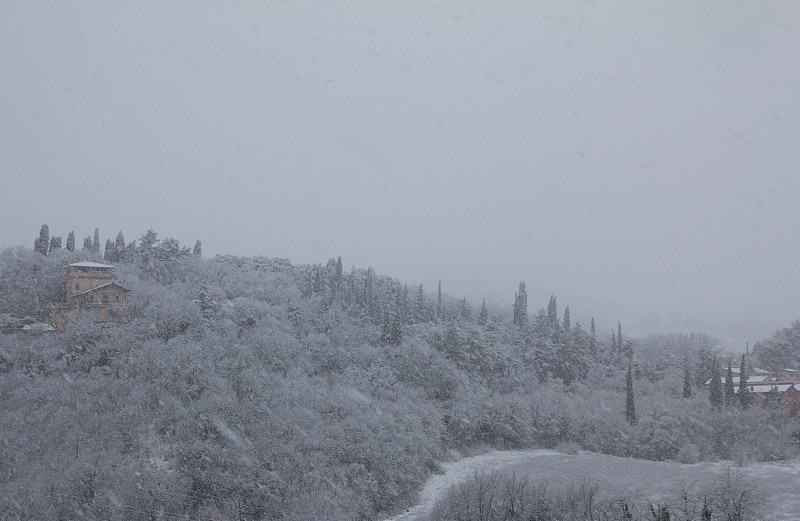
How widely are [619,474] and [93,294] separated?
4916 cm

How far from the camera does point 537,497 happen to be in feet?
93.1

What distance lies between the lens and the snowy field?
3416cm

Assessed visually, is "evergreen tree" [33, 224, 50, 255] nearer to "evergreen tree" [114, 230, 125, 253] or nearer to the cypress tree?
"evergreen tree" [114, 230, 125, 253]

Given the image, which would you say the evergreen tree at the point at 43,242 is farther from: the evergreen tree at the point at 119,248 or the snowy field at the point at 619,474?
the snowy field at the point at 619,474

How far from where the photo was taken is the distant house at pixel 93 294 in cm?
4553

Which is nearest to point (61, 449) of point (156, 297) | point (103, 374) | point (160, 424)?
point (160, 424)

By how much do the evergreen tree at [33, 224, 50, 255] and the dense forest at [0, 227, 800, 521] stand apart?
1.16ft

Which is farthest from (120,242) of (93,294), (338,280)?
(338,280)

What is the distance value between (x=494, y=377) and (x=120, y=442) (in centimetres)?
4007

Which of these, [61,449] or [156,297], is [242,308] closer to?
[156,297]

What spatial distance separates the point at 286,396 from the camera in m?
39.1

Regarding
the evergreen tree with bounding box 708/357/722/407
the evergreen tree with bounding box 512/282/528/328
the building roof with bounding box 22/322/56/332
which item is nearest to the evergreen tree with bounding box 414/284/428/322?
the evergreen tree with bounding box 512/282/528/328

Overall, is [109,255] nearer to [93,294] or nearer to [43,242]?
[43,242]

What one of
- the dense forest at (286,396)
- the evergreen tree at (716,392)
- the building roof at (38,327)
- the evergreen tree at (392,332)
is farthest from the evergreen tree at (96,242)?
the evergreen tree at (716,392)
